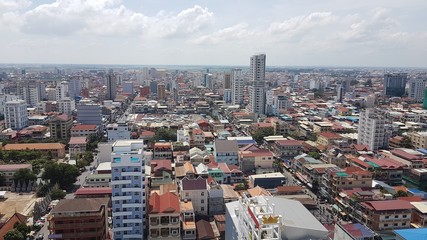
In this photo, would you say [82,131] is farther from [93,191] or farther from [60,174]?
[93,191]

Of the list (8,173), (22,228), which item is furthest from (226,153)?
(8,173)

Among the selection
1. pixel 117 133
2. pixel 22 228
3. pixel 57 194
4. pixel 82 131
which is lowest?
pixel 57 194

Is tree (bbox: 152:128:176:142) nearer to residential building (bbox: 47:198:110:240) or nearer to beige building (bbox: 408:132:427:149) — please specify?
residential building (bbox: 47:198:110:240)

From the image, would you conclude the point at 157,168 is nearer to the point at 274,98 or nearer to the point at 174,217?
the point at 174,217

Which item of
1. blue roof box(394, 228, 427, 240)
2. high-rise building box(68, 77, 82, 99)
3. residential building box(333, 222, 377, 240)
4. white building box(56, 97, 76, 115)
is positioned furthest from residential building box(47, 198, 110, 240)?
high-rise building box(68, 77, 82, 99)

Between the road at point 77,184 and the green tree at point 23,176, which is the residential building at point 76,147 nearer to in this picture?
the road at point 77,184

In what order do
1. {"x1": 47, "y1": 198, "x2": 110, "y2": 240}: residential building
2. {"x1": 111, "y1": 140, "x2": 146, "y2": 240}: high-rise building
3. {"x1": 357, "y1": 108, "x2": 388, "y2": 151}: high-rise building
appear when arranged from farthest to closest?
{"x1": 357, "y1": 108, "x2": 388, "y2": 151}: high-rise building < {"x1": 111, "y1": 140, "x2": 146, "y2": 240}: high-rise building < {"x1": 47, "y1": 198, "x2": 110, "y2": 240}: residential building
